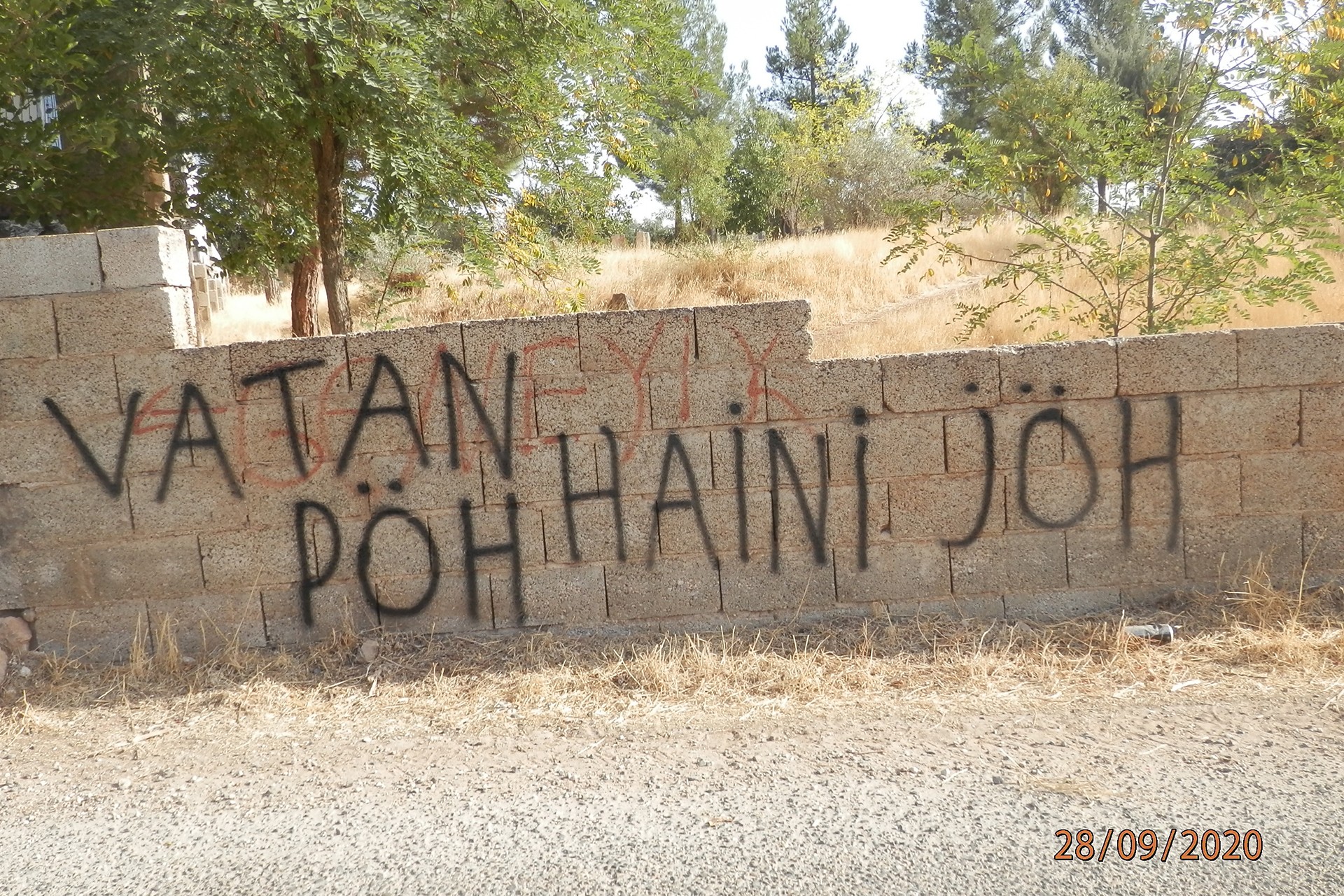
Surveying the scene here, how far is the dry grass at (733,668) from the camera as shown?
155 inches

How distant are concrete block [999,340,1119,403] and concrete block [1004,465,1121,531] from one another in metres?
0.36

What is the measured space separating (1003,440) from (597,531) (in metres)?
1.85

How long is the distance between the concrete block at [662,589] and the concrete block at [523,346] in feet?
3.08

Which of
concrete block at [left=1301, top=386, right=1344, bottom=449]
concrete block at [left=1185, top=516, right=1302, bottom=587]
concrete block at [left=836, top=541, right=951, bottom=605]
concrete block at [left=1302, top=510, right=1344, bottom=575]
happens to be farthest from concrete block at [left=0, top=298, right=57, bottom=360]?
concrete block at [left=1302, top=510, right=1344, bottom=575]

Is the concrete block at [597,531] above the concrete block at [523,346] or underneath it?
underneath

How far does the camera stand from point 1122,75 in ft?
74.8

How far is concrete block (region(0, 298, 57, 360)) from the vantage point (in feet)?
14.1

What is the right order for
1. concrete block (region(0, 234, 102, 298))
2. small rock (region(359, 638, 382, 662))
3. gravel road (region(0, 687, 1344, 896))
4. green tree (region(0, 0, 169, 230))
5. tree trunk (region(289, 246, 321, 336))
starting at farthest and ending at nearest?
tree trunk (region(289, 246, 321, 336)) → green tree (region(0, 0, 169, 230)) → small rock (region(359, 638, 382, 662)) → concrete block (region(0, 234, 102, 298)) → gravel road (region(0, 687, 1344, 896))

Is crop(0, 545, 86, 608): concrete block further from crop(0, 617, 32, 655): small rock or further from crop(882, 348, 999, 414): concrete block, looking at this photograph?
crop(882, 348, 999, 414): concrete block

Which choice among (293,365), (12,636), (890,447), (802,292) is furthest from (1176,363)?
(802,292)

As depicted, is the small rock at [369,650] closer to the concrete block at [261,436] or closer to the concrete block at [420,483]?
the concrete block at [420,483]

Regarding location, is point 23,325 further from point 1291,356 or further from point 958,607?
point 1291,356

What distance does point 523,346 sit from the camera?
14.6 ft
